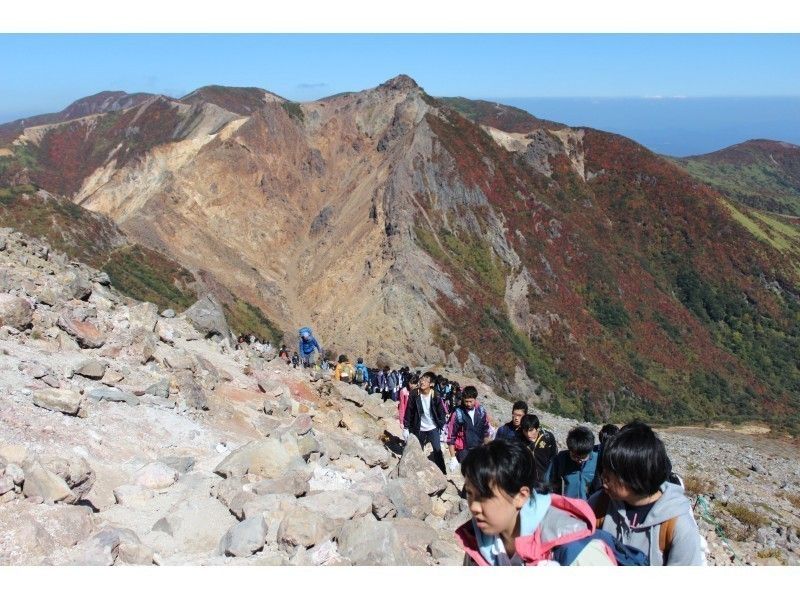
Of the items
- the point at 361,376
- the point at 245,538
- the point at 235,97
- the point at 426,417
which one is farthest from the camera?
the point at 235,97

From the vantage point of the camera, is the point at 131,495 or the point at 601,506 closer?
the point at 601,506

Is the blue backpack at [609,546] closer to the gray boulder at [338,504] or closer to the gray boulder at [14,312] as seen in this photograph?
the gray boulder at [338,504]

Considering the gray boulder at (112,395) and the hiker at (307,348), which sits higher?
the gray boulder at (112,395)

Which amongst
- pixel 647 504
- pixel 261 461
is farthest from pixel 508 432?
pixel 647 504

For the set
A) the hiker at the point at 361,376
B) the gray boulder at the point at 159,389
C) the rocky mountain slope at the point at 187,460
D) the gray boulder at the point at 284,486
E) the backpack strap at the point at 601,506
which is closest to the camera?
the backpack strap at the point at 601,506

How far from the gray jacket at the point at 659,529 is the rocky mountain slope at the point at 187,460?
3.11 meters

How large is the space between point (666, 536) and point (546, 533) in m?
0.96

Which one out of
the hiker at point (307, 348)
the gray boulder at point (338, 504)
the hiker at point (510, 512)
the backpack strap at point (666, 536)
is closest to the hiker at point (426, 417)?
the gray boulder at point (338, 504)

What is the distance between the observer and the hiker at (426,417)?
34.1ft

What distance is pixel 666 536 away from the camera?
11.4 feet

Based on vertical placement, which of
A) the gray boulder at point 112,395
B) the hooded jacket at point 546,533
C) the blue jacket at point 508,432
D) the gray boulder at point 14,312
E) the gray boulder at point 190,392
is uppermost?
the hooded jacket at point 546,533

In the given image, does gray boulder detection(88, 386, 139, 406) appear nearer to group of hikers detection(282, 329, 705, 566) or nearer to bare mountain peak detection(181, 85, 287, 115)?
group of hikers detection(282, 329, 705, 566)

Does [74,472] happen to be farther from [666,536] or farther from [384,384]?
[384,384]

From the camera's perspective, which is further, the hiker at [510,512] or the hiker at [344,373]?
the hiker at [344,373]
